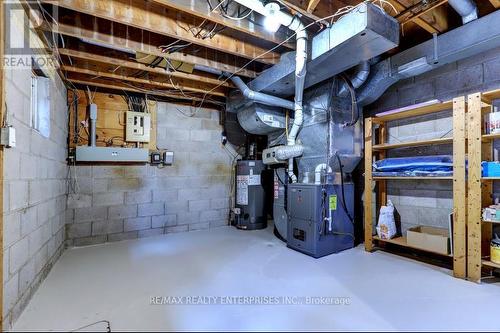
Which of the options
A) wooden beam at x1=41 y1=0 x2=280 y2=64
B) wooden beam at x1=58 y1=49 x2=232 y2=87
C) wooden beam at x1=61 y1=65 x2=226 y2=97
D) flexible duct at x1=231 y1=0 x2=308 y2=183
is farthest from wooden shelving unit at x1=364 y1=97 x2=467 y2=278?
wooden beam at x1=61 y1=65 x2=226 y2=97

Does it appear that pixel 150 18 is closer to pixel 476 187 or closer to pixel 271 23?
pixel 271 23

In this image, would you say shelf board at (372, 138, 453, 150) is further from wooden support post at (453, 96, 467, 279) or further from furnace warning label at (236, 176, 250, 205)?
furnace warning label at (236, 176, 250, 205)

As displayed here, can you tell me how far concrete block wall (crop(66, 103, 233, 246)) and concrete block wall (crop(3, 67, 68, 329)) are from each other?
0.71 m

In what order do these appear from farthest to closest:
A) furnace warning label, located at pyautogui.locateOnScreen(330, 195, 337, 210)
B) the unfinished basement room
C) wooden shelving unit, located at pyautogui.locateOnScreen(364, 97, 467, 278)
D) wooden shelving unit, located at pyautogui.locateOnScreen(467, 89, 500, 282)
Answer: furnace warning label, located at pyautogui.locateOnScreen(330, 195, 337, 210), wooden shelving unit, located at pyautogui.locateOnScreen(364, 97, 467, 278), wooden shelving unit, located at pyautogui.locateOnScreen(467, 89, 500, 282), the unfinished basement room

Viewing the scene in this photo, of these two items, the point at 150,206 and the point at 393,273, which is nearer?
the point at 393,273

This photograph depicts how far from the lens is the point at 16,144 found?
1.74m

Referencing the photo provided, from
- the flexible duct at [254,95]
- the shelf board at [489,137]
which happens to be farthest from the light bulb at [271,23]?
the shelf board at [489,137]

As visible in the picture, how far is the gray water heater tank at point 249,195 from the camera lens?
176 inches

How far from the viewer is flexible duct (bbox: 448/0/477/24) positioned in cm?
214

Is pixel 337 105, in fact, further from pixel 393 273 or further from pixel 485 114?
pixel 393 273

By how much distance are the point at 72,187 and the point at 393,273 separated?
3955mm

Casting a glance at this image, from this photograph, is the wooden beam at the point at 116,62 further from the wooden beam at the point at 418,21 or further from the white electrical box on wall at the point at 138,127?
the wooden beam at the point at 418,21

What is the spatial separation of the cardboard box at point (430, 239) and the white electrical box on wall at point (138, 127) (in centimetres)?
369

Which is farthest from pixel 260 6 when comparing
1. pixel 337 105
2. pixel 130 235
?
pixel 130 235
